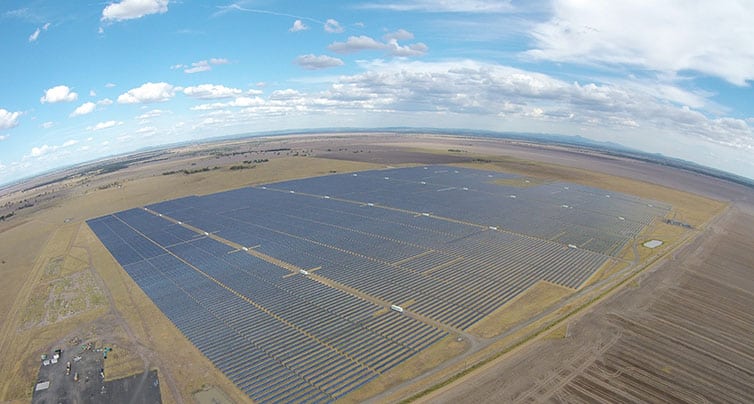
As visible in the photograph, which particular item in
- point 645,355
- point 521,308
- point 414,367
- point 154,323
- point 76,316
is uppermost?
point 76,316

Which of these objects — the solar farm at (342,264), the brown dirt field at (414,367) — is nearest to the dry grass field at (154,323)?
the brown dirt field at (414,367)

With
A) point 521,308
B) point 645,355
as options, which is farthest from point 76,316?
point 645,355

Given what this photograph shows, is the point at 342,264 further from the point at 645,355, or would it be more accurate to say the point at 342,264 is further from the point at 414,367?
the point at 645,355

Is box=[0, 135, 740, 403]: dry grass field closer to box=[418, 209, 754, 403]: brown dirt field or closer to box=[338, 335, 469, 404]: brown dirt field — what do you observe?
box=[338, 335, 469, 404]: brown dirt field

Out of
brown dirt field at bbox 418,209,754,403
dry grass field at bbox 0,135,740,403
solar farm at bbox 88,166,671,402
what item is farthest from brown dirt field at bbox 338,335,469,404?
brown dirt field at bbox 418,209,754,403

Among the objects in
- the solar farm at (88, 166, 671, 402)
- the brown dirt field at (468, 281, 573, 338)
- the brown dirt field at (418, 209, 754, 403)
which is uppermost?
the solar farm at (88, 166, 671, 402)

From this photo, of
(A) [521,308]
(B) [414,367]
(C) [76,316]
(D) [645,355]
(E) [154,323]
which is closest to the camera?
(B) [414,367]

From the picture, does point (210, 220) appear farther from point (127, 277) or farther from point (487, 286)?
point (487, 286)

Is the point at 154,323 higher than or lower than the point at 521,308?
higher
